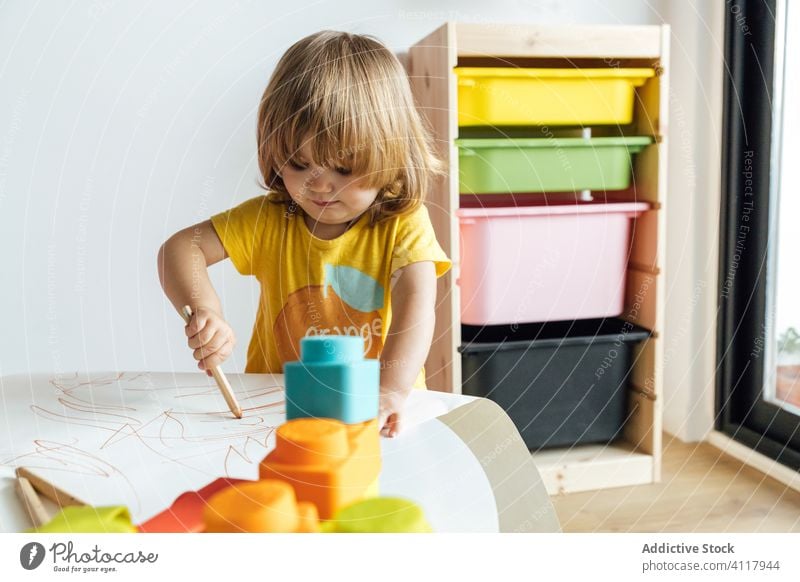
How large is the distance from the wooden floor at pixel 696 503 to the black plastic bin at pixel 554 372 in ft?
0.31

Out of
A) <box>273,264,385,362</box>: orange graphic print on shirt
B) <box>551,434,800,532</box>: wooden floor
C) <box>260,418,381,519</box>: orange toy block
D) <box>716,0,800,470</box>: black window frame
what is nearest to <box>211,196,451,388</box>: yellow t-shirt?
<box>273,264,385,362</box>: orange graphic print on shirt

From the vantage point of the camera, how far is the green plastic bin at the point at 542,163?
35.2 inches

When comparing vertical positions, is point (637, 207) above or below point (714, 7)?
below

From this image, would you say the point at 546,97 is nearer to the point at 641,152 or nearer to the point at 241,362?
the point at 641,152

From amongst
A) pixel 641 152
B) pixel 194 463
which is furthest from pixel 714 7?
pixel 194 463

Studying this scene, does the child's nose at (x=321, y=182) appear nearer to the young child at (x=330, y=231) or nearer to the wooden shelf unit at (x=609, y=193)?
the young child at (x=330, y=231)

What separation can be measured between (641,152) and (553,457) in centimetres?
42

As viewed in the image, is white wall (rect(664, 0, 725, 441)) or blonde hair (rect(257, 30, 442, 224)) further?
white wall (rect(664, 0, 725, 441))

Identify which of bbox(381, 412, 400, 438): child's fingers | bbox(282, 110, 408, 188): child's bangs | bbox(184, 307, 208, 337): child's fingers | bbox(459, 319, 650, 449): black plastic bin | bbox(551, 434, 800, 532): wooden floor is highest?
bbox(282, 110, 408, 188): child's bangs

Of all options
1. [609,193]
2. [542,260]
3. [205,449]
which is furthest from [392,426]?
[609,193]

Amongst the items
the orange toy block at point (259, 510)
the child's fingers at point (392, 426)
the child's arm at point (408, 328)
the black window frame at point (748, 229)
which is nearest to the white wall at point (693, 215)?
the black window frame at point (748, 229)
